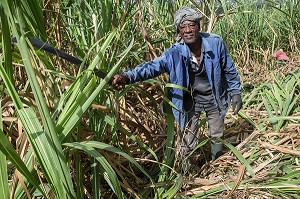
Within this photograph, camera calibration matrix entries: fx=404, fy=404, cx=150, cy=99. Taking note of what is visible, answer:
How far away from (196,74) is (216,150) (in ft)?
1.68

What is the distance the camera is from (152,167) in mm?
2244

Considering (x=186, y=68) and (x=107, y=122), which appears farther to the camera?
(x=186, y=68)

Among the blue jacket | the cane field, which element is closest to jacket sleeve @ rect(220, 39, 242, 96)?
the blue jacket

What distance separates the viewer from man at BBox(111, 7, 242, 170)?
2.12 metres

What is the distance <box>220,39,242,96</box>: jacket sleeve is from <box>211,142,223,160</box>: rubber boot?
32 cm

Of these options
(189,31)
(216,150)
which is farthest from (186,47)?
(216,150)

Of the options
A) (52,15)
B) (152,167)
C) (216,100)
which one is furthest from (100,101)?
(216,100)

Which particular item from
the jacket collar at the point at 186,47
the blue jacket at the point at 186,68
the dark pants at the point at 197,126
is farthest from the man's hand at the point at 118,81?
the dark pants at the point at 197,126

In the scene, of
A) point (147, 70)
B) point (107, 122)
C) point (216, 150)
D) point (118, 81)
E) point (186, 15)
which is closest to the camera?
point (107, 122)

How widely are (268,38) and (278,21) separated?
34cm

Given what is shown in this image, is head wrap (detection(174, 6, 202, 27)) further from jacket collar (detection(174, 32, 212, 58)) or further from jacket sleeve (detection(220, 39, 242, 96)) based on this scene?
jacket sleeve (detection(220, 39, 242, 96))

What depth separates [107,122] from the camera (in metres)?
1.65

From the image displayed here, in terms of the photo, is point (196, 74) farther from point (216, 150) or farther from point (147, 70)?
point (216, 150)

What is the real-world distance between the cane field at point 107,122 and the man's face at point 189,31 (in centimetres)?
9
